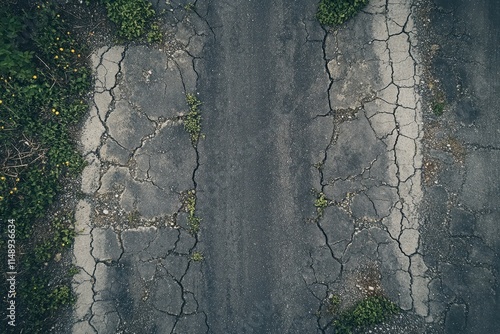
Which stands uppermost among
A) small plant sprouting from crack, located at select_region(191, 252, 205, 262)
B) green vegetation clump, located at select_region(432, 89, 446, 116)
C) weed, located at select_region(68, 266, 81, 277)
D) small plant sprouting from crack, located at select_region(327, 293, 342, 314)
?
green vegetation clump, located at select_region(432, 89, 446, 116)

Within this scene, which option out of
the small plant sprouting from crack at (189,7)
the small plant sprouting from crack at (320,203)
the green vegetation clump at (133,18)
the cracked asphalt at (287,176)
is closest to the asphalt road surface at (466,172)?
the cracked asphalt at (287,176)

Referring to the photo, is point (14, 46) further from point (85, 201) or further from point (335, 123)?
point (335, 123)

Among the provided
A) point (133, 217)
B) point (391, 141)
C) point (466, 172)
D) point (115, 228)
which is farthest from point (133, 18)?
point (466, 172)

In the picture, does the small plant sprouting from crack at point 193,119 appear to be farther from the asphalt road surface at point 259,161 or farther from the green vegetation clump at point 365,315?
the green vegetation clump at point 365,315

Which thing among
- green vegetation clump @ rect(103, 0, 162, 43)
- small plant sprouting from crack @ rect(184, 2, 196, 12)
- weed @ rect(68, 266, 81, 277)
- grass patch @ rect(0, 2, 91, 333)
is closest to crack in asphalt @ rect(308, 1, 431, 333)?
small plant sprouting from crack @ rect(184, 2, 196, 12)

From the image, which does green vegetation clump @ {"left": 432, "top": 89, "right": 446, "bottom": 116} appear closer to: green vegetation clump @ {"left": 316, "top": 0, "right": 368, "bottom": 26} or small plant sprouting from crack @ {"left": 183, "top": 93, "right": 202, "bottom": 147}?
green vegetation clump @ {"left": 316, "top": 0, "right": 368, "bottom": 26}

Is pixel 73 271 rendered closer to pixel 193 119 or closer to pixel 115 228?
pixel 115 228
